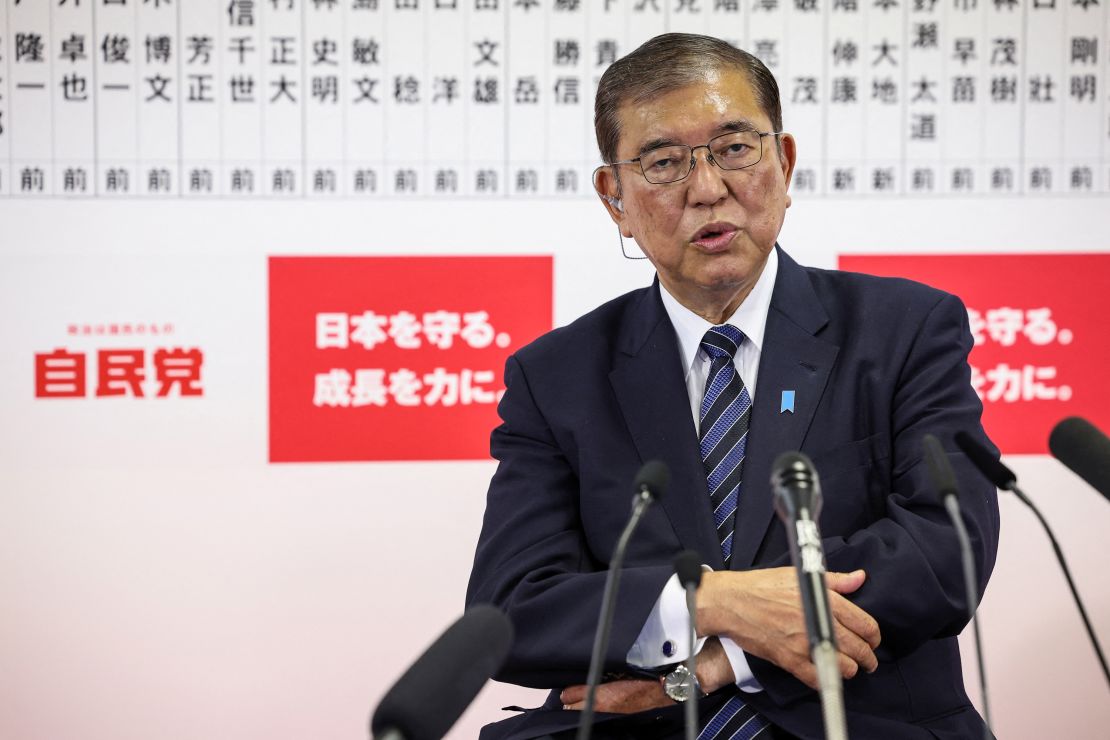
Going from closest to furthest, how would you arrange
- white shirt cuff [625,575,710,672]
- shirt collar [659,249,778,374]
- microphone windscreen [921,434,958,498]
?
microphone windscreen [921,434,958,498] < white shirt cuff [625,575,710,672] < shirt collar [659,249,778,374]

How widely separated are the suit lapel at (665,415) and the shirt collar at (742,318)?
0.02 m

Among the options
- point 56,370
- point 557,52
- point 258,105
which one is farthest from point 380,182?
point 56,370

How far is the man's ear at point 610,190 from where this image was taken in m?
2.03

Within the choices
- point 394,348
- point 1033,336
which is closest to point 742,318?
point 394,348

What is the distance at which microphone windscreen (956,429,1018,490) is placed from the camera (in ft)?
4.06

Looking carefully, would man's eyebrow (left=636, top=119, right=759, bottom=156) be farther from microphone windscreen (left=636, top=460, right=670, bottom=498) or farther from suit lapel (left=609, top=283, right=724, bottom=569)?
microphone windscreen (left=636, top=460, right=670, bottom=498)

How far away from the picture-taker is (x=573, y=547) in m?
1.86

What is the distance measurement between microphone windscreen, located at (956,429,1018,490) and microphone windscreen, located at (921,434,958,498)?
0.23ft

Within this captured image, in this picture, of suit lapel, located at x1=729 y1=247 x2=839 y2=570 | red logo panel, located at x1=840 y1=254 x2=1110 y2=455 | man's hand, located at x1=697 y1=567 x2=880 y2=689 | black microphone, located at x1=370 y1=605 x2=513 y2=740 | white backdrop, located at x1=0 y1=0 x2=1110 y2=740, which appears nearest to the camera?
black microphone, located at x1=370 y1=605 x2=513 y2=740

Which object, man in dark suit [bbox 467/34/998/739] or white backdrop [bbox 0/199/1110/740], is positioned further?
white backdrop [bbox 0/199/1110/740]

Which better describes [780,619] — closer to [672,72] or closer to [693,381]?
[693,381]

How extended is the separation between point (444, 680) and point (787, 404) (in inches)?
42.8

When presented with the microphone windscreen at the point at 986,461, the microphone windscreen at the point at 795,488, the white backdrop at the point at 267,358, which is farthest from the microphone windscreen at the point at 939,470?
the white backdrop at the point at 267,358

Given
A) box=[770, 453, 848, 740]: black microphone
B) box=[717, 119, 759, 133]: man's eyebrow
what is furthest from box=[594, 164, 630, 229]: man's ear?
box=[770, 453, 848, 740]: black microphone
